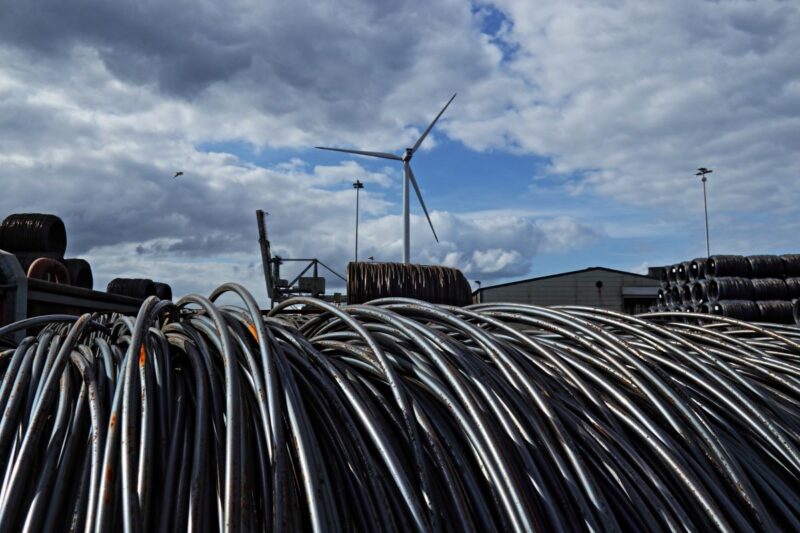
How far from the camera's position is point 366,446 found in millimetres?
1521

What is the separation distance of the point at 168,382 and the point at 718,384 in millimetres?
1468

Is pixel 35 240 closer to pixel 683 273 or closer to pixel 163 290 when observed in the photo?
pixel 163 290

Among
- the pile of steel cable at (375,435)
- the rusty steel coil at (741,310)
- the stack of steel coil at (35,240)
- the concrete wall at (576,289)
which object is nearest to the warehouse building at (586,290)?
the concrete wall at (576,289)

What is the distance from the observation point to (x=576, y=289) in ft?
80.2

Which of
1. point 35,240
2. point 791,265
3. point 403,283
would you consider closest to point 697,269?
point 791,265

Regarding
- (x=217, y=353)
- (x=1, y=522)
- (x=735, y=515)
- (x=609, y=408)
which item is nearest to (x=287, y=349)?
(x=217, y=353)

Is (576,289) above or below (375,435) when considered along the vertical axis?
above

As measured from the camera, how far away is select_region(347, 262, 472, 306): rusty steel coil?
923cm

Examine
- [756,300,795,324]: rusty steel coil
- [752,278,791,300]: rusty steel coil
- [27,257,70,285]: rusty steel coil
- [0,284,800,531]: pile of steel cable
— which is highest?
[27,257,70,285]: rusty steel coil

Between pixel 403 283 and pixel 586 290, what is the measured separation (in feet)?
54.3

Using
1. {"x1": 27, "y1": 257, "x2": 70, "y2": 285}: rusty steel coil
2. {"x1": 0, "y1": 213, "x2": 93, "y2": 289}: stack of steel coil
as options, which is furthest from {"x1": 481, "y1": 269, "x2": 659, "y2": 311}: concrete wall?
{"x1": 27, "y1": 257, "x2": 70, "y2": 285}: rusty steel coil

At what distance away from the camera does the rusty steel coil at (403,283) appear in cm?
923

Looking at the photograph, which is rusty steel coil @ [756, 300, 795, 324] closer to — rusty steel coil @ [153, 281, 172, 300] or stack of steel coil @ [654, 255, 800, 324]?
stack of steel coil @ [654, 255, 800, 324]

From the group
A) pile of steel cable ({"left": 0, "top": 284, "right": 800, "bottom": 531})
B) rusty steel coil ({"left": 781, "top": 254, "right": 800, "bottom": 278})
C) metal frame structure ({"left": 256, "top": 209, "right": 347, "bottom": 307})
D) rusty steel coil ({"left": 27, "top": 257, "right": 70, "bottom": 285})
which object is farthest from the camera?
metal frame structure ({"left": 256, "top": 209, "right": 347, "bottom": 307})
